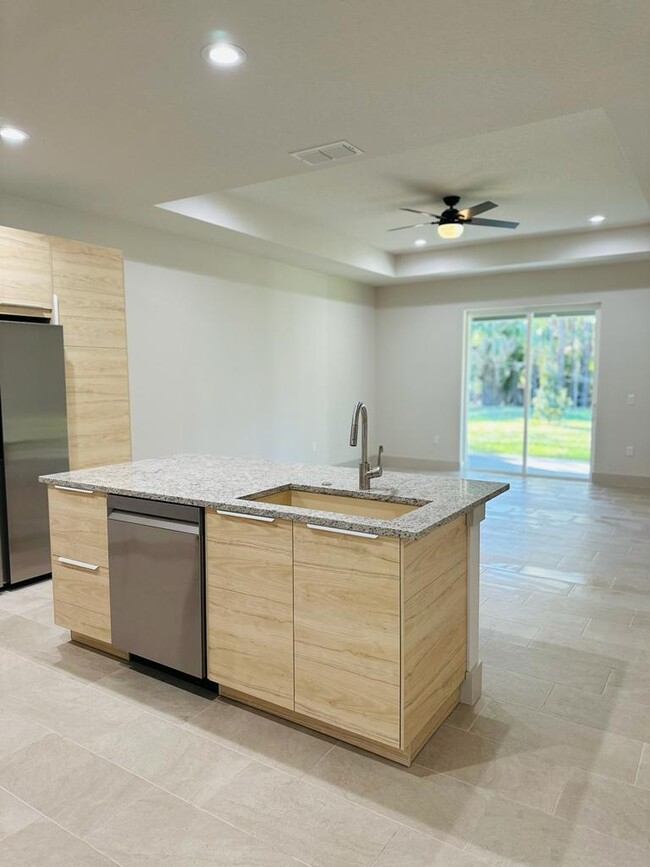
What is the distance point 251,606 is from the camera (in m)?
2.31

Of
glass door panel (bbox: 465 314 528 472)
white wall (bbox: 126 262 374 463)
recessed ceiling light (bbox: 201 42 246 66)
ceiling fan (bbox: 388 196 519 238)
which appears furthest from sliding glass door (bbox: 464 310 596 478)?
recessed ceiling light (bbox: 201 42 246 66)

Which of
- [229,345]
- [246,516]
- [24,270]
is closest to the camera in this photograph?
[246,516]

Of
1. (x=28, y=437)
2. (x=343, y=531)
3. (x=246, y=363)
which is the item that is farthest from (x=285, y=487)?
(x=246, y=363)

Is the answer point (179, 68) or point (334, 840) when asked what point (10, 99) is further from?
point (334, 840)

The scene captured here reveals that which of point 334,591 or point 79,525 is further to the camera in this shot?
point 79,525

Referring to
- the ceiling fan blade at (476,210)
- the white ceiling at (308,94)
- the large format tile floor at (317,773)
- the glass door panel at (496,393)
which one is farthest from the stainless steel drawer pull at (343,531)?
the glass door panel at (496,393)

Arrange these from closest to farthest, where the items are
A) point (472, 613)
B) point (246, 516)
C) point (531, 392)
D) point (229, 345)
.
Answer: point (246, 516) → point (472, 613) → point (229, 345) → point (531, 392)

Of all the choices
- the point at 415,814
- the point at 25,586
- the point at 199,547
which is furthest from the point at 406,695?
the point at 25,586

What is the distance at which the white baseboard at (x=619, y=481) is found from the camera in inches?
288

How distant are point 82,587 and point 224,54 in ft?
8.02

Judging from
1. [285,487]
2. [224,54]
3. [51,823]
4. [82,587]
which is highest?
[224,54]

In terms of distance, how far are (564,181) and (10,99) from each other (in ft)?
13.8

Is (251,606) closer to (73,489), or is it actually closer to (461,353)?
(73,489)

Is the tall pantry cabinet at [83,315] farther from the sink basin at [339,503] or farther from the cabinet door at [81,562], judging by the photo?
the sink basin at [339,503]
